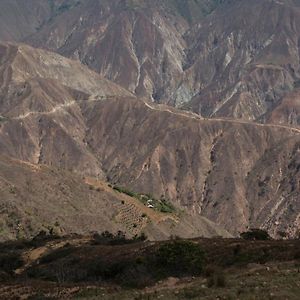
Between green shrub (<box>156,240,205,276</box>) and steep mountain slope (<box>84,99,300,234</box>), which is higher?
green shrub (<box>156,240,205,276</box>)

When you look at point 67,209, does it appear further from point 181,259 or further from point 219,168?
point 219,168

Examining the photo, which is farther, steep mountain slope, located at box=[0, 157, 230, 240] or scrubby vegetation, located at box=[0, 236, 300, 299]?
steep mountain slope, located at box=[0, 157, 230, 240]

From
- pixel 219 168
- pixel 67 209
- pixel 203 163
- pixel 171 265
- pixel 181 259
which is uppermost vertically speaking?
pixel 181 259

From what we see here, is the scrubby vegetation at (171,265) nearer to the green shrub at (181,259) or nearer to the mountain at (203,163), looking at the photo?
the green shrub at (181,259)

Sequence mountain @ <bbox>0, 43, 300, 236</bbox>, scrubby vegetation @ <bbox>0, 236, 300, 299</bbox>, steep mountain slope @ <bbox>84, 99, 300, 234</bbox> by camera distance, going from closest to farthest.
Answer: scrubby vegetation @ <bbox>0, 236, 300, 299</bbox>
steep mountain slope @ <bbox>84, 99, 300, 234</bbox>
mountain @ <bbox>0, 43, 300, 236</bbox>

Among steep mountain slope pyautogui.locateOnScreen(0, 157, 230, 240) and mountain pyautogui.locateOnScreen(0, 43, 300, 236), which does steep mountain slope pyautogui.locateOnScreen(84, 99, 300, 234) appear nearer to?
mountain pyautogui.locateOnScreen(0, 43, 300, 236)

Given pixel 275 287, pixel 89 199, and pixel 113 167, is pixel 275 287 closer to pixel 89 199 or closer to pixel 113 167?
pixel 89 199

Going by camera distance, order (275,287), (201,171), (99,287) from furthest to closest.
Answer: (201,171) → (99,287) → (275,287)

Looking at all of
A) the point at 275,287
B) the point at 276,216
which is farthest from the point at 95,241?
Answer: the point at 276,216

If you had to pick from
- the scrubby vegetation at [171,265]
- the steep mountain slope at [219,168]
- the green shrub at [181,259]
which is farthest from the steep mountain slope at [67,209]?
the green shrub at [181,259]

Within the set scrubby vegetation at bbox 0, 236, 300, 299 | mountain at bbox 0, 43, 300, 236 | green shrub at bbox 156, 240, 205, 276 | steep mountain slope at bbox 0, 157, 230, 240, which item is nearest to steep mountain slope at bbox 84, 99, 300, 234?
mountain at bbox 0, 43, 300, 236

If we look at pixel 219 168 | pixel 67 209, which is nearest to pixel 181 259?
pixel 67 209
